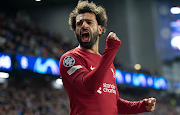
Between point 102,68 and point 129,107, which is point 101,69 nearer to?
point 102,68

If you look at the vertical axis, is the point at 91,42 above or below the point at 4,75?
above

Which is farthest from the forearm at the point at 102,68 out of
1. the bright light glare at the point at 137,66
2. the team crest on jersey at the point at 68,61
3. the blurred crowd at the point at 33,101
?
the bright light glare at the point at 137,66

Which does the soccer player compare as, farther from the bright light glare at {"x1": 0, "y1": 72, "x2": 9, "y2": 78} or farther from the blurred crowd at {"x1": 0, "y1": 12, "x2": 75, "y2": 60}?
the bright light glare at {"x1": 0, "y1": 72, "x2": 9, "y2": 78}

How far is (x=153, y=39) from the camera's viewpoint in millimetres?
20547

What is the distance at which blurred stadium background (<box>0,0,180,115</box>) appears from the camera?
9.25 m

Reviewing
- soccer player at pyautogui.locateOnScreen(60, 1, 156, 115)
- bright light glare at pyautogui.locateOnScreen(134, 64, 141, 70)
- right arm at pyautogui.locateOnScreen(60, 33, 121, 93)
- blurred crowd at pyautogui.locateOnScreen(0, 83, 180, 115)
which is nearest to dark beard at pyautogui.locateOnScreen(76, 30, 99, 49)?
soccer player at pyautogui.locateOnScreen(60, 1, 156, 115)

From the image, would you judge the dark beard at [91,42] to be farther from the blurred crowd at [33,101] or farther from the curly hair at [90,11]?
the blurred crowd at [33,101]

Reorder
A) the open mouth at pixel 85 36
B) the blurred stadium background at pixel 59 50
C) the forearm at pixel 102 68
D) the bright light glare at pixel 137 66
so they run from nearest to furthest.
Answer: the forearm at pixel 102 68, the open mouth at pixel 85 36, the blurred stadium background at pixel 59 50, the bright light glare at pixel 137 66

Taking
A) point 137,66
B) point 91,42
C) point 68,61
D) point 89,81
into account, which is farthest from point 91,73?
point 137,66

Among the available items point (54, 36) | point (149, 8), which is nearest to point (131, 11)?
point (149, 8)

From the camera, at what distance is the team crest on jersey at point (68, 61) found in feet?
5.74

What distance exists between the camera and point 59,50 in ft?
43.3

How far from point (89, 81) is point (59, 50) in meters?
11.9

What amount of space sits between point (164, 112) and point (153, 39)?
6.70m
